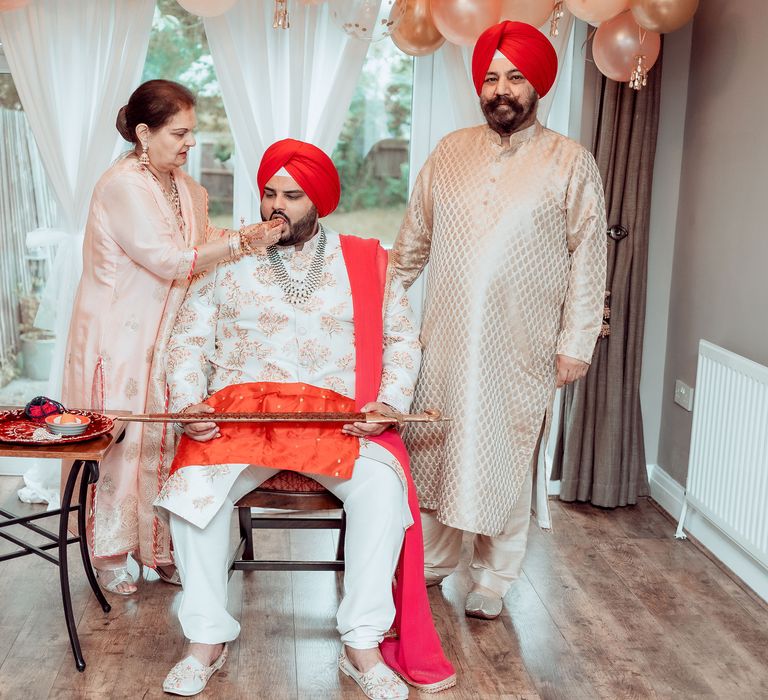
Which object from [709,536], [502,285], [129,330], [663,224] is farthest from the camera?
[663,224]

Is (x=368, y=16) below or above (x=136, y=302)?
above

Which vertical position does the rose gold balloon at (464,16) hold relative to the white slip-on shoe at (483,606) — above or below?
above

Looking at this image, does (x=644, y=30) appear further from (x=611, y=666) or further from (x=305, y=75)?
(x=611, y=666)

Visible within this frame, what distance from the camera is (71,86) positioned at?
3.64 m

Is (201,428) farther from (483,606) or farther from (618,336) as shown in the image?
(618,336)

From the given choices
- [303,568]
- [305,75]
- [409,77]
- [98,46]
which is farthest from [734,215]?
[98,46]

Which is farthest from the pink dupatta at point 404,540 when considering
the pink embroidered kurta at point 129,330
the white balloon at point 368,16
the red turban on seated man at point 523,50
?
the white balloon at point 368,16

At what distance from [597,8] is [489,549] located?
1.67m

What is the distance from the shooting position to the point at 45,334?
3.96 metres

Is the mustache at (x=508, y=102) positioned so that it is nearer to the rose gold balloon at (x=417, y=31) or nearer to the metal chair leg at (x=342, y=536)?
the rose gold balloon at (x=417, y=31)

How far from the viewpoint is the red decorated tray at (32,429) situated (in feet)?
7.69

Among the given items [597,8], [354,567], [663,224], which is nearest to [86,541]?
[354,567]

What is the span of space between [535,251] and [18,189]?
2191mm

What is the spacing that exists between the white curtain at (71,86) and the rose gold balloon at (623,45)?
161cm
